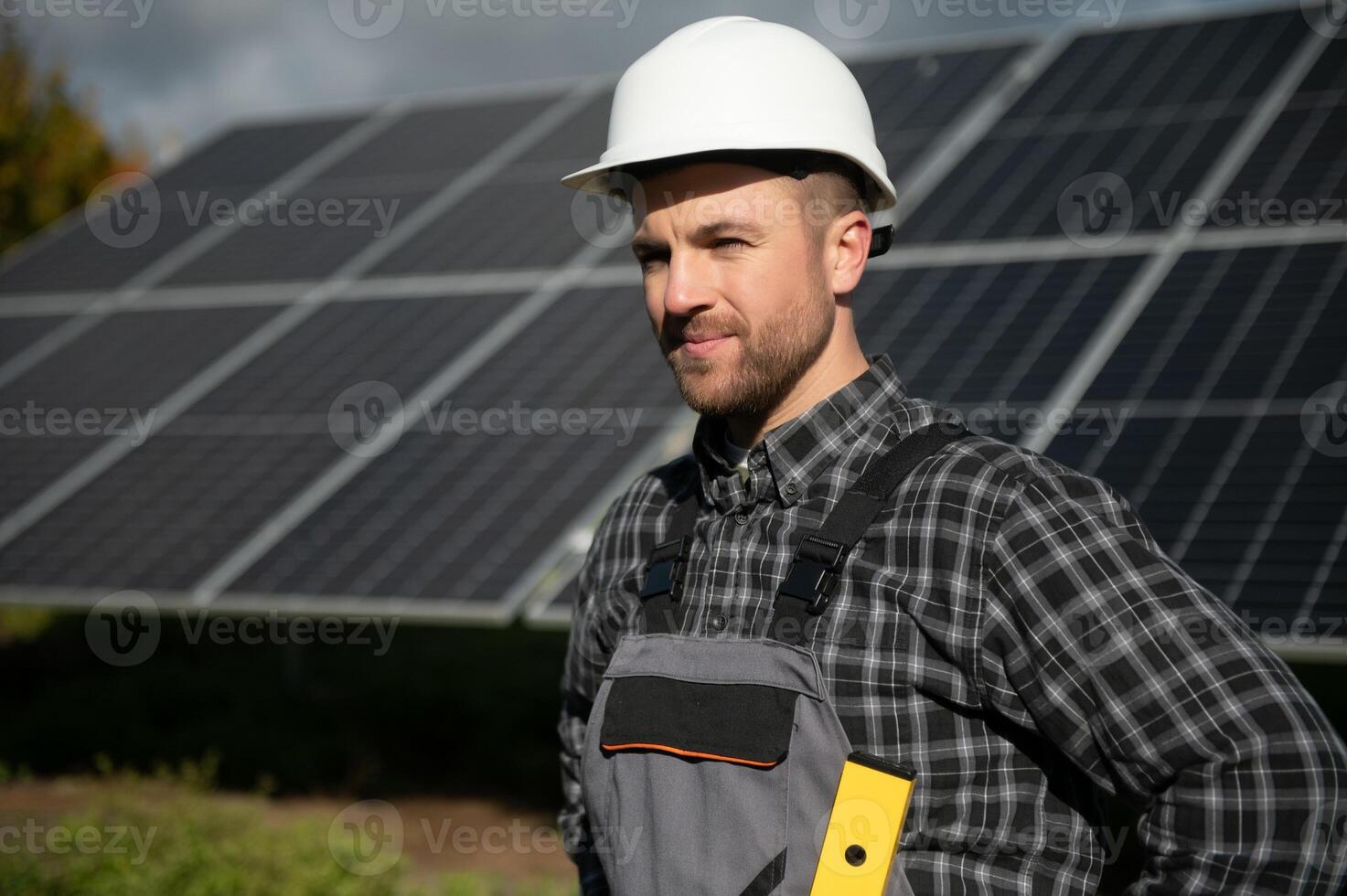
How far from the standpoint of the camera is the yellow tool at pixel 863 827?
2.23 meters

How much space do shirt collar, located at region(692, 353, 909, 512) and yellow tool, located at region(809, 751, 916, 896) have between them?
0.62 m

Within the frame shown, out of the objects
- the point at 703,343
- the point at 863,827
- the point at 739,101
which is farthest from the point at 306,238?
the point at 863,827

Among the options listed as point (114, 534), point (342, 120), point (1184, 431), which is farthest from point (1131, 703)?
point (342, 120)

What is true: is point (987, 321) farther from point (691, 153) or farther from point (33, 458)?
point (33, 458)

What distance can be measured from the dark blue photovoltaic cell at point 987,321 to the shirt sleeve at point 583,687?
335 centimetres

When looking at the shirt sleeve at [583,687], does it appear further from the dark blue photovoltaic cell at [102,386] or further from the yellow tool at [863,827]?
the dark blue photovoltaic cell at [102,386]

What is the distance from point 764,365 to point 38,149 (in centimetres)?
2185

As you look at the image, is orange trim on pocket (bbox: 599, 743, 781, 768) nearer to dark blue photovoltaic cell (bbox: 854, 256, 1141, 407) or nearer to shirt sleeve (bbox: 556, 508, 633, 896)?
shirt sleeve (bbox: 556, 508, 633, 896)

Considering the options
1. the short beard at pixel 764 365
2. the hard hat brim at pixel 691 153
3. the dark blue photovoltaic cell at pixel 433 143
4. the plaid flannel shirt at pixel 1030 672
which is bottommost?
the plaid flannel shirt at pixel 1030 672

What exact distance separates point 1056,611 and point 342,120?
12.4m

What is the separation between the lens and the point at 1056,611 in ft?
7.13

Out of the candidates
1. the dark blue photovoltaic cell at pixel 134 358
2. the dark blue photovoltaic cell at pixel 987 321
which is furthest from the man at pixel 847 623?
the dark blue photovoltaic cell at pixel 134 358

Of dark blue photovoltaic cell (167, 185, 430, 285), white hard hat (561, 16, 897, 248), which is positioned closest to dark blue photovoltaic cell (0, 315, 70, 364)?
dark blue photovoltaic cell (167, 185, 430, 285)

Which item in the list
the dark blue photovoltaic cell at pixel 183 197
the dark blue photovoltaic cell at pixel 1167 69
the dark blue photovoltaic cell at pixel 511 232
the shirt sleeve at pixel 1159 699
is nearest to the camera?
the shirt sleeve at pixel 1159 699
